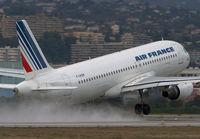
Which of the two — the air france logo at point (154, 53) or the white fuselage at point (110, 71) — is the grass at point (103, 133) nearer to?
the white fuselage at point (110, 71)

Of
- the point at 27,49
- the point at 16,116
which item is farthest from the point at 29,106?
the point at 27,49

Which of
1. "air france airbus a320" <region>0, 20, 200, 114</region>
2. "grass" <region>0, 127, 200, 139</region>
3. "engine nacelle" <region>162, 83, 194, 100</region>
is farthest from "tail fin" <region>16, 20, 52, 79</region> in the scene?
"engine nacelle" <region>162, 83, 194, 100</region>

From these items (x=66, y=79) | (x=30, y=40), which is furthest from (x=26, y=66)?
(x=66, y=79)

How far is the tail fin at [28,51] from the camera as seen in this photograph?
173 ft

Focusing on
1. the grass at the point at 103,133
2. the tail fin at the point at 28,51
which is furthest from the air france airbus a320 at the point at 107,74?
the grass at the point at 103,133

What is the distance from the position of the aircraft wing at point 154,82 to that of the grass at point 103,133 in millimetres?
9278

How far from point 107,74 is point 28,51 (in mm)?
9065

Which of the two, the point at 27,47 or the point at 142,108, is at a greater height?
the point at 27,47

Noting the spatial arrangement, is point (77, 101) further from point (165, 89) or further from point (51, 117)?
point (165, 89)

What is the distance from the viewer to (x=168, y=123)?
5322cm

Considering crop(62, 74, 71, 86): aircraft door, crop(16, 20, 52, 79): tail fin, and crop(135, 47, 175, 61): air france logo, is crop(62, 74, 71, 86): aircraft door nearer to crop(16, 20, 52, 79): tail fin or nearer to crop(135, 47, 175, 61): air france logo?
crop(16, 20, 52, 79): tail fin

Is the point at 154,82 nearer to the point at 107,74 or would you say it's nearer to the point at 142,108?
the point at 142,108

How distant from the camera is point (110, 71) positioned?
59.7m

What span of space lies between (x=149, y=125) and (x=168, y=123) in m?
2.49
